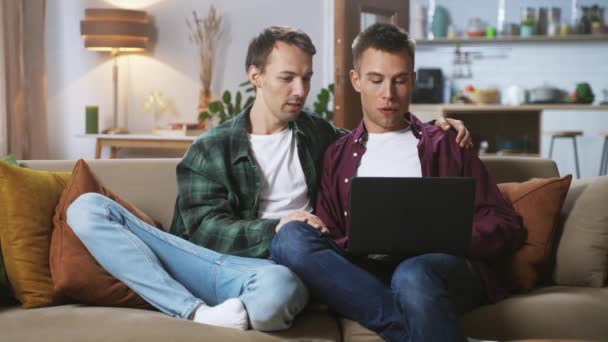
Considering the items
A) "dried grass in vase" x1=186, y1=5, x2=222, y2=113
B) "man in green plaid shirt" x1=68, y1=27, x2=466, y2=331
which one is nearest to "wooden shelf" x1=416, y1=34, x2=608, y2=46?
"dried grass in vase" x1=186, y1=5, x2=222, y2=113

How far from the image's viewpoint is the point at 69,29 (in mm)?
5918

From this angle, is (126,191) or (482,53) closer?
(126,191)

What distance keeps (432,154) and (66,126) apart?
436 centimetres

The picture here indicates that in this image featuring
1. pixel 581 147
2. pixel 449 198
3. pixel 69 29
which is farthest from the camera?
pixel 581 147

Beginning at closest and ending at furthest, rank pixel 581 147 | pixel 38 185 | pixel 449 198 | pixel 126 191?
pixel 449 198 < pixel 38 185 < pixel 126 191 < pixel 581 147

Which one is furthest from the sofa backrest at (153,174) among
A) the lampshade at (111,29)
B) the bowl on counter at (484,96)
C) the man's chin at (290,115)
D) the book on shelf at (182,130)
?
the bowl on counter at (484,96)

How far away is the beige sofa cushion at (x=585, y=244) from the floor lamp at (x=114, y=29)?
13.1ft

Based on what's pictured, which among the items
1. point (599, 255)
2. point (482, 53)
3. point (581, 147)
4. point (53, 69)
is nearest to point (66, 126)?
point (53, 69)

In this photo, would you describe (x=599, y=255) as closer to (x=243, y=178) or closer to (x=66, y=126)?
(x=243, y=178)

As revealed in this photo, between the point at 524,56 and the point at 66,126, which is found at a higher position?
the point at 524,56

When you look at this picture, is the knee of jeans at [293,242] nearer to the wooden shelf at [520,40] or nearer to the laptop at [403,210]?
the laptop at [403,210]

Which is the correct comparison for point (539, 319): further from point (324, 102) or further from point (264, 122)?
point (324, 102)

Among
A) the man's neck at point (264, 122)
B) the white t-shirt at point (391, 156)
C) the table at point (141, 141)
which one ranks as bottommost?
the table at point (141, 141)

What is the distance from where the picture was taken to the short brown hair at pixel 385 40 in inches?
93.0
